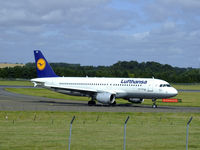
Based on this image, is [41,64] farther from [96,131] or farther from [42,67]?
[96,131]

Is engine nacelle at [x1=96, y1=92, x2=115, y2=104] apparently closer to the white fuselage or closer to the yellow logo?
the white fuselage

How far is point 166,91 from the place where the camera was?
169 feet

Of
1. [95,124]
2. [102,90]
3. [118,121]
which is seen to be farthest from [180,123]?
[102,90]

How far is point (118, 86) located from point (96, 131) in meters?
26.0

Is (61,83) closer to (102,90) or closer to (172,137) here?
(102,90)

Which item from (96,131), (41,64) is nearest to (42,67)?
(41,64)

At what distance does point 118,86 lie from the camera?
5506 centimetres

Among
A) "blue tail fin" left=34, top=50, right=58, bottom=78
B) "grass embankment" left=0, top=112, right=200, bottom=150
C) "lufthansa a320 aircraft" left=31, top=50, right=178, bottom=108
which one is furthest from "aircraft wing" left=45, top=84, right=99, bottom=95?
"grass embankment" left=0, top=112, right=200, bottom=150

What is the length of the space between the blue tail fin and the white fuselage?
129 cm

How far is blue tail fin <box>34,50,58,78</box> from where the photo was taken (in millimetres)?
61969

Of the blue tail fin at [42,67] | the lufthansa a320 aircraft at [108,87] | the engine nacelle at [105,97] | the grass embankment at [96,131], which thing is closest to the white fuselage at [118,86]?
the lufthansa a320 aircraft at [108,87]

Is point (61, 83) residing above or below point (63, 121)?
above

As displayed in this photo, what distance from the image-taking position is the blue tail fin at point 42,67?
6197cm

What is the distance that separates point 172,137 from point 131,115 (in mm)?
15551
